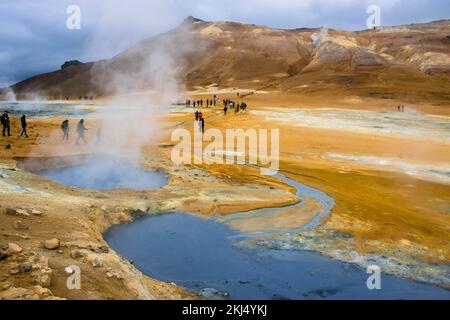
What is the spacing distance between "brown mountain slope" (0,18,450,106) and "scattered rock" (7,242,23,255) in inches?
2147

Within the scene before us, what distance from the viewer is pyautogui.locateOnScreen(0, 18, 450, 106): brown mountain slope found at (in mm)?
72875

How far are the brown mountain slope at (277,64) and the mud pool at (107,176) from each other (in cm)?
4405

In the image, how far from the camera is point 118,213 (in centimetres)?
1130

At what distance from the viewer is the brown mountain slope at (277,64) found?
72875 millimetres

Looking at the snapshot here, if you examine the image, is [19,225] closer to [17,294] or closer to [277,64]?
[17,294]

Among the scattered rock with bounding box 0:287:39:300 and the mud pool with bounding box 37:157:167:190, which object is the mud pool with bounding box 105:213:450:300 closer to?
the scattered rock with bounding box 0:287:39:300

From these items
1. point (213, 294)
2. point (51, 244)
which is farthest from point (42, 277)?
point (213, 294)

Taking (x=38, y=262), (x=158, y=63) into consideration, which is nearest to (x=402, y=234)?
(x=38, y=262)

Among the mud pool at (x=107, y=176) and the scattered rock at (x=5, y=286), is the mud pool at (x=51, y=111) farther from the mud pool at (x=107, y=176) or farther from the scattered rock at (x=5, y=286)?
the scattered rock at (x=5, y=286)

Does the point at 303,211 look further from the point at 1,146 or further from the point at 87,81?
the point at 87,81

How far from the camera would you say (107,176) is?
1590 cm

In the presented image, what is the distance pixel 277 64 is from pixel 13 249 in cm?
10298

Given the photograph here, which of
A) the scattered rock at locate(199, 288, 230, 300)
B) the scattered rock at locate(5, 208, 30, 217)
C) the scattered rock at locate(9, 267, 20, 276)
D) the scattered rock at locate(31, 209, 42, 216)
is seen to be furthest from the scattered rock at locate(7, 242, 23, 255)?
the scattered rock at locate(199, 288, 230, 300)
